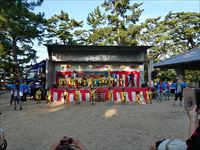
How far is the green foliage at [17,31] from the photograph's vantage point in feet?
86.5

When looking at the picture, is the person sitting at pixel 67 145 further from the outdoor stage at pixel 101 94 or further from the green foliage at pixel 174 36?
the green foliage at pixel 174 36

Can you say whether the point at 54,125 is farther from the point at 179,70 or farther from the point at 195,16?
the point at 195,16

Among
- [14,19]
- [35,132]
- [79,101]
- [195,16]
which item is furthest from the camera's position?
[195,16]

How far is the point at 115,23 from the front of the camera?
160ft

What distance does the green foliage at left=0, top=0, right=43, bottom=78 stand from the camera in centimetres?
2638

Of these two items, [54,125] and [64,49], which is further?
[64,49]

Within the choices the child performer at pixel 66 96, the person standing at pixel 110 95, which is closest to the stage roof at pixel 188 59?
the person standing at pixel 110 95

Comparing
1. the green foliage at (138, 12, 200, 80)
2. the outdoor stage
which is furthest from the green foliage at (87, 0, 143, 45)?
the outdoor stage

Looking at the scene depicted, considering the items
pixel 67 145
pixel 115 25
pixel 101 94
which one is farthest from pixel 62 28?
pixel 67 145

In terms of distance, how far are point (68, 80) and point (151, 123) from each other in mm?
17011

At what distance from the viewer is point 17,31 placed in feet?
99.6

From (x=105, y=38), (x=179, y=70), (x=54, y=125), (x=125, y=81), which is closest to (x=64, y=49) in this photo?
(x=125, y=81)

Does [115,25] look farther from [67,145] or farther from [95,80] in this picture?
[67,145]

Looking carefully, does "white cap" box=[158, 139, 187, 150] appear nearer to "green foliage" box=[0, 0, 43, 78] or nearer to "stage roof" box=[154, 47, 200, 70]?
"stage roof" box=[154, 47, 200, 70]
